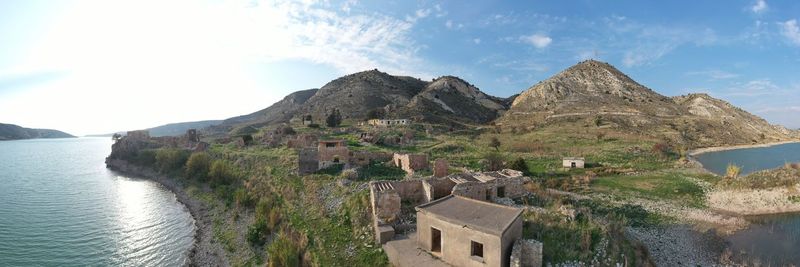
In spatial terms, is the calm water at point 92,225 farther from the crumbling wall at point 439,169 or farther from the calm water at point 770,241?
the calm water at point 770,241

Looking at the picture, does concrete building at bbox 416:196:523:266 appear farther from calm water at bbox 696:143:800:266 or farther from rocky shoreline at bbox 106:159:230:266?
calm water at bbox 696:143:800:266

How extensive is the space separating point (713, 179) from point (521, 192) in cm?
2064

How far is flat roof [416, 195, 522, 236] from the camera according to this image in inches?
449

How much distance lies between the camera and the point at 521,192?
18.8 m

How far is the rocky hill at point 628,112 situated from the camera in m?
64.9

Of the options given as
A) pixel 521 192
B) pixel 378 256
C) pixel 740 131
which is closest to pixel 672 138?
pixel 740 131

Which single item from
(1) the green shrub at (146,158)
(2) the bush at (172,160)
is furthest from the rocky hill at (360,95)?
(2) the bush at (172,160)

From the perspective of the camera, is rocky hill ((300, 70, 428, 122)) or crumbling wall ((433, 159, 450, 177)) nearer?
crumbling wall ((433, 159, 450, 177))

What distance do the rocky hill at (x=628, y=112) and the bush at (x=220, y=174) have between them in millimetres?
53434

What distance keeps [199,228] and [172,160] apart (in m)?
22.5

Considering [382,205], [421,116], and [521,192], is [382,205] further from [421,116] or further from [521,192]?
[421,116]

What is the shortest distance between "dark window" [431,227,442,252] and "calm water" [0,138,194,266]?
1513 cm

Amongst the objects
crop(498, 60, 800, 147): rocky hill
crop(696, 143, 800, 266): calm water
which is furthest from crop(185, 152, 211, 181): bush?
crop(498, 60, 800, 147): rocky hill

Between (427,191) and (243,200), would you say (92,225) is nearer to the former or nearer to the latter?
(243,200)
